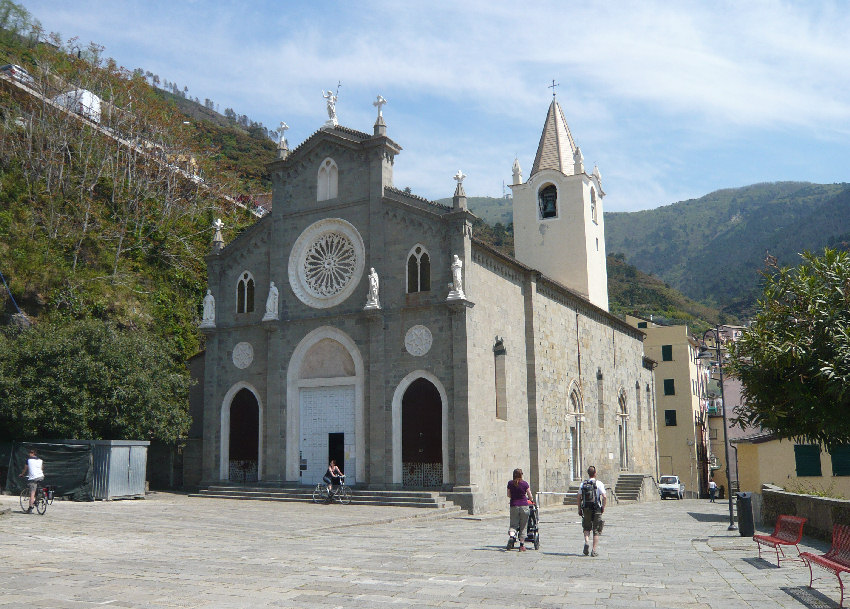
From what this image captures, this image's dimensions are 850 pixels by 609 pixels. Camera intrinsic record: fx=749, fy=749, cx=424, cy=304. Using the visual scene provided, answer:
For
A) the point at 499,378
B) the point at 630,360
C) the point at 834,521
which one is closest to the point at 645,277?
the point at 630,360

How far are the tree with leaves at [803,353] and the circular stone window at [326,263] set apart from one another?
16.0 metres

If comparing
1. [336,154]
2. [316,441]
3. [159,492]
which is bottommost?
[159,492]

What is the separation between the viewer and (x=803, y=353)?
15.4 meters

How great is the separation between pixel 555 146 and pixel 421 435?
74.1 ft

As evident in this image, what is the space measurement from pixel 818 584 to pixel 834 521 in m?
4.92

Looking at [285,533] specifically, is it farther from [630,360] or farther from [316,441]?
[630,360]

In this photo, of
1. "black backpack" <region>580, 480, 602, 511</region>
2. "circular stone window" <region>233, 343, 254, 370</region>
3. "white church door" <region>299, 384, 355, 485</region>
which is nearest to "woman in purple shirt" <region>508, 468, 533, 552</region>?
"black backpack" <region>580, 480, 602, 511</region>

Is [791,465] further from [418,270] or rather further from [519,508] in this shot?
[519,508]

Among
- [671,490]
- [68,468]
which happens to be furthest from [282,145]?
[671,490]

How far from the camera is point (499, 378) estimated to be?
1150 inches

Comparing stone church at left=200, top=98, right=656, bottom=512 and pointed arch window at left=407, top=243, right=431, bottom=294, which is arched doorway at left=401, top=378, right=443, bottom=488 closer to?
stone church at left=200, top=98, right=656, bottom=512

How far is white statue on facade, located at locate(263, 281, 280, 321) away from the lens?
3073cm

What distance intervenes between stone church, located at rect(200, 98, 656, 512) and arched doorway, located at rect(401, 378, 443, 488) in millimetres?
51

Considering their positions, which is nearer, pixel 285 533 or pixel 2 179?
pixel 285 533
